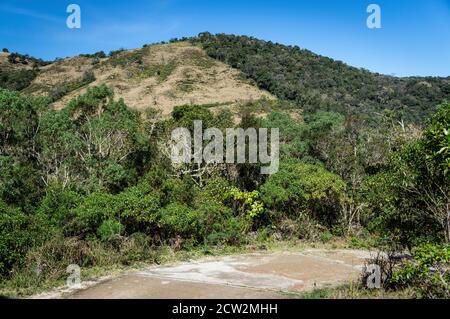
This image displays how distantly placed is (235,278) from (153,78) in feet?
154

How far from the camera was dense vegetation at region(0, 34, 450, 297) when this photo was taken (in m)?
10.1

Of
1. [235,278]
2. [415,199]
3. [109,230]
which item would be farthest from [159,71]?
[235,278]

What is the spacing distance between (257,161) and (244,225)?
11.2 feet

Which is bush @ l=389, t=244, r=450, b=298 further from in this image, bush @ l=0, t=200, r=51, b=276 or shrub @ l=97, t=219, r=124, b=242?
bush @ l=0, t=200, r=51, b=276

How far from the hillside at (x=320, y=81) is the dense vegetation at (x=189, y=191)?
81.3 feet

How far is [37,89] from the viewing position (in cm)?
5244

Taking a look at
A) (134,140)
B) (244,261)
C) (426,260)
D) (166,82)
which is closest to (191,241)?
(244,261)

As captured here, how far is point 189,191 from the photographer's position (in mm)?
15516

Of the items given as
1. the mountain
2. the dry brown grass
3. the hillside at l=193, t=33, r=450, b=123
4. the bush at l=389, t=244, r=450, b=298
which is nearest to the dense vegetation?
the bush at l=389, t=244, r=450, b=298

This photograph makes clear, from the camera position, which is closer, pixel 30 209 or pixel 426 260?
pixel 426 260

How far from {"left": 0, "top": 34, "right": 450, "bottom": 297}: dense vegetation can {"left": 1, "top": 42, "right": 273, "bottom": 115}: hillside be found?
23956 millimetres

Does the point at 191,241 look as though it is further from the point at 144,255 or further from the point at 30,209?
the point at 30,209

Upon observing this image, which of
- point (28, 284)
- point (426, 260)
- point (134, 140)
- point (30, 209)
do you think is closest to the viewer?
point (426, 260)

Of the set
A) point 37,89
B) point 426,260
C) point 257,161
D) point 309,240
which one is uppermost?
point 37,89
